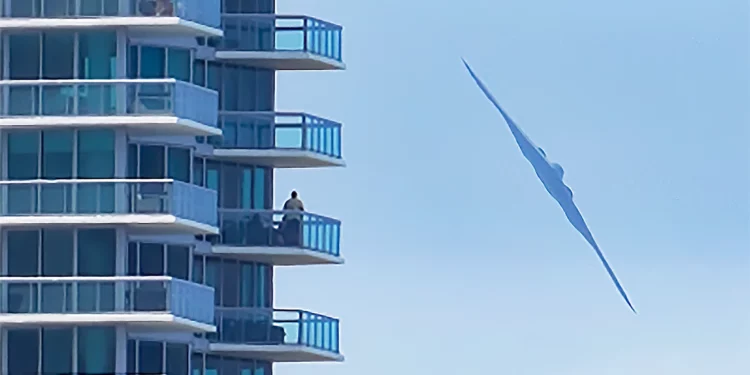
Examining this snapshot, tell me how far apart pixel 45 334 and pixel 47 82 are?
6.32 meters

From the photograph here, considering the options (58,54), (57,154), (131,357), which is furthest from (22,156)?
(131,357)

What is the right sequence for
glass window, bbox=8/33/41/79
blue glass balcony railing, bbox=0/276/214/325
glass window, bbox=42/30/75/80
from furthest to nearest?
1. glass window, bbox=8/33/41/79
2. glass window, bbox=42/30/75/80
3. blue glass balcony railing, bbox=0/276/214/325

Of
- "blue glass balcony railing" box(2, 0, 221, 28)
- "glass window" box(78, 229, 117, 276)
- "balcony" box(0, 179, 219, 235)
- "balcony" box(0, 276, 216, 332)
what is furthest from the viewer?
"blue glass balcony railing" box(2, 0, 221, 28)

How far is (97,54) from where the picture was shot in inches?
7805

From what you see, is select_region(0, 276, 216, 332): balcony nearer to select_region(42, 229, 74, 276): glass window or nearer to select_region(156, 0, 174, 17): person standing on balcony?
select_region(42, 229, 74, 276): glass window

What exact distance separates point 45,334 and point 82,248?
94.0 inches

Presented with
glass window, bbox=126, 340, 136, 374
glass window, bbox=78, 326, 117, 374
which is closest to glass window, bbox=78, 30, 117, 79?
glass window, bbox=78, 326, 117, 374

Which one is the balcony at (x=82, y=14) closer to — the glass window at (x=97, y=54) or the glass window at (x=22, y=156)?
the glass window at (x=97, y=54)

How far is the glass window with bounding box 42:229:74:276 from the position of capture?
7771 inches

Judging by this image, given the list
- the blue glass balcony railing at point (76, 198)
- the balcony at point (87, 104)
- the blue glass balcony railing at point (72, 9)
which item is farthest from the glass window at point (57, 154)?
the blue glass balcony railing at point (72, 9)

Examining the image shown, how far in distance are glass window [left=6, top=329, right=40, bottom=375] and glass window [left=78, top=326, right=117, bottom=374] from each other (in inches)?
44.9

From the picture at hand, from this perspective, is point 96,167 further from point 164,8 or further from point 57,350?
point 57,350

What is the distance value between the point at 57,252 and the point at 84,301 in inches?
68.1

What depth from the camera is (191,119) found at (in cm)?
19912
